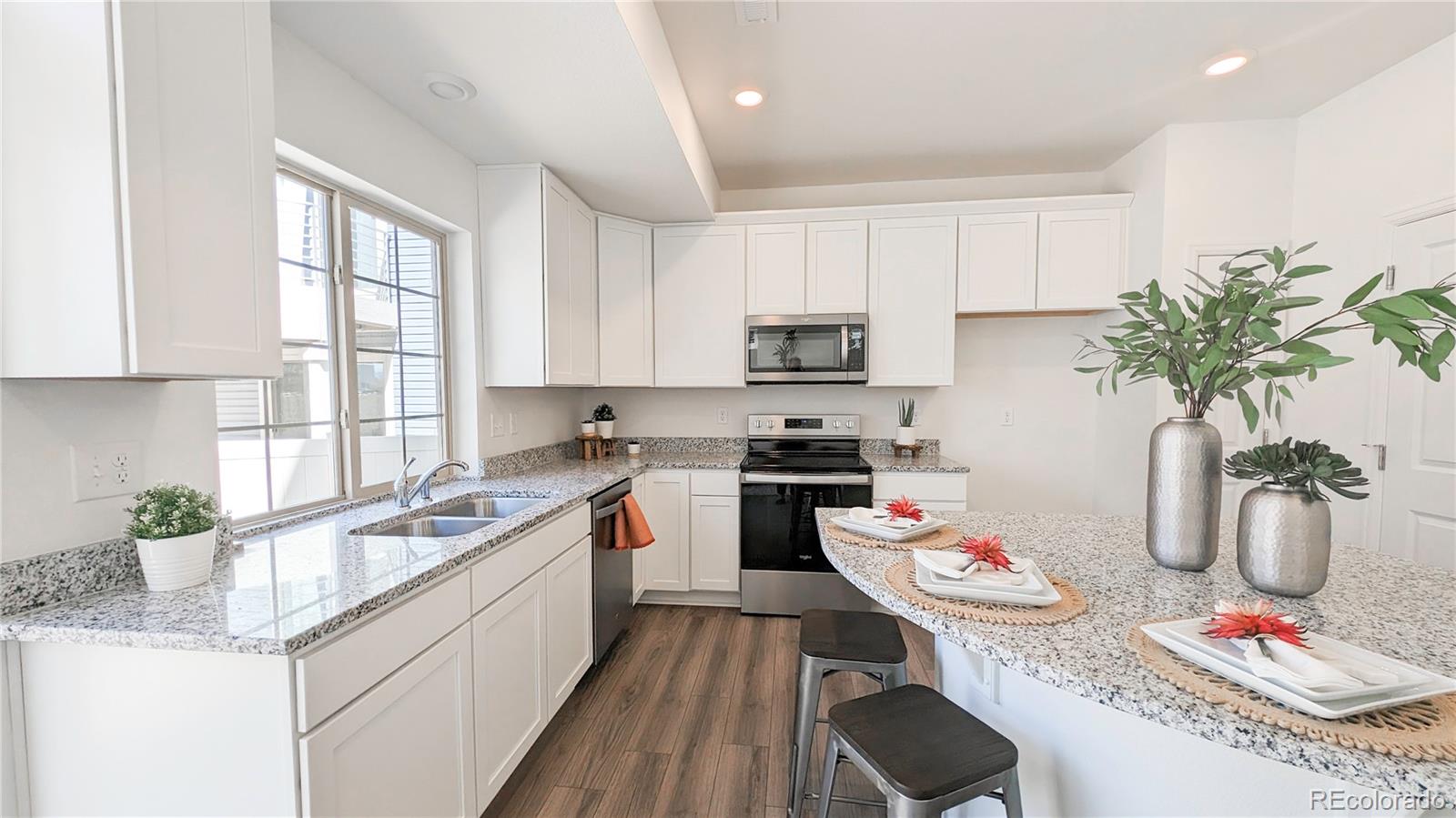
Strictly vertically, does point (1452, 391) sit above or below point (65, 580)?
above

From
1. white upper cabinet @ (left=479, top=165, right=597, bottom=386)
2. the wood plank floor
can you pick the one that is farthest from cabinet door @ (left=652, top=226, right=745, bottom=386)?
the wood plank floor

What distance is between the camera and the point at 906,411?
3.39 metres

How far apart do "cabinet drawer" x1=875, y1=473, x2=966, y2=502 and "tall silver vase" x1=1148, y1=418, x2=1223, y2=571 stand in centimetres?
179

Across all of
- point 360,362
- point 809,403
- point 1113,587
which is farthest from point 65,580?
point 809,403

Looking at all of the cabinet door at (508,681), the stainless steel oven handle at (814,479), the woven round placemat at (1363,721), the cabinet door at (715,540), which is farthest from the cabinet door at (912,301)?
the woven round placemat at (1363,721)

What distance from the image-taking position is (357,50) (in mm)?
1602

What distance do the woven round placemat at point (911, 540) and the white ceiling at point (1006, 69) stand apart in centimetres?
180

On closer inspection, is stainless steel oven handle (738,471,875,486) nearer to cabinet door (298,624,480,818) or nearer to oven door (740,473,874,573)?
oven door (740,473,874,573)

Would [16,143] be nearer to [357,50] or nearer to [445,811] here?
[357,50]

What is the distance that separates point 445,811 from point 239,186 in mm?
1500

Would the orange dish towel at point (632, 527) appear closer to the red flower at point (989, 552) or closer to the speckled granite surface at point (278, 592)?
the speckled granite surface at point (278, 592)

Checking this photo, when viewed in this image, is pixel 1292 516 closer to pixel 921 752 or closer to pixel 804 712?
pixel 921 752

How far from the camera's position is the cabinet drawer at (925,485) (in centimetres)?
295

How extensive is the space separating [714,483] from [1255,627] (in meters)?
2.46
